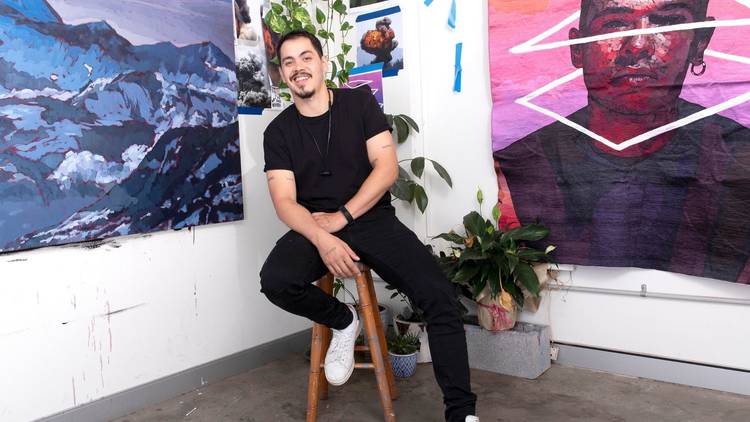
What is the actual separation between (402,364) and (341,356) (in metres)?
0.48

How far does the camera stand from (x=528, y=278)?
6.85 ft

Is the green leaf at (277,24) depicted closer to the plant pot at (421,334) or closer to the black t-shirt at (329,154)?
the black t-shirt at (329,154)

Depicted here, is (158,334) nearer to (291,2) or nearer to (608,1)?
(291,2)

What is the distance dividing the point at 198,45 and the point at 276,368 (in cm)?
141

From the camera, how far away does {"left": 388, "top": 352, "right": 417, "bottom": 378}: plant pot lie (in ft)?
7.38

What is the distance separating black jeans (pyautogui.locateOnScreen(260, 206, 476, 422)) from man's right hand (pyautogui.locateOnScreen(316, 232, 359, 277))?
0.18 ft

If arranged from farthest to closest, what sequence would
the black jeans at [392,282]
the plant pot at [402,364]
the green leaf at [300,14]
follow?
the green leaf at [300,14]
the plant pot at [402,364]
the black jeans at [392,282]

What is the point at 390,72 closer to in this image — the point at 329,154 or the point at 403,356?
the point at 329,154

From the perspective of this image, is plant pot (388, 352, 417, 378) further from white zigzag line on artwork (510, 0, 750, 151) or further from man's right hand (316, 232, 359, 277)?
white zigzag line on artwork (510, 0, 750, 151)

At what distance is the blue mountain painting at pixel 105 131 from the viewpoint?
173 cm

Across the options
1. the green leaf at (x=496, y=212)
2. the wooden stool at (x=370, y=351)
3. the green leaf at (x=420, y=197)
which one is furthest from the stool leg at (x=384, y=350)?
the green leaf at (x=496, y=212)

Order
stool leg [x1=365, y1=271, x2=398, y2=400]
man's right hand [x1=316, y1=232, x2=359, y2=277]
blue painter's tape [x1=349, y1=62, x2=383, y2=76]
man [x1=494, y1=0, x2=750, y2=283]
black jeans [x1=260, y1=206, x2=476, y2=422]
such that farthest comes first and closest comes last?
blue painter's tape [x1=349, y1=62, x2=383, y2=76] → stool leg [x1=365, y1=271, x2=398, y2=400] → man [x1=494, y1=0, x2=750, y2=283] → man's right hand [x1=316, y1=232, x2=359, y2=277] → black jeans [x1=260, y1=206, x2=476, y2=422]

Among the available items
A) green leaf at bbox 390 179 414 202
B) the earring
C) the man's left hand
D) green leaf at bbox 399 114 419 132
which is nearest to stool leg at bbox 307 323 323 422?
the man's left hand

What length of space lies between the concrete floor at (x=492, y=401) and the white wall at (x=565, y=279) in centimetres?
16
